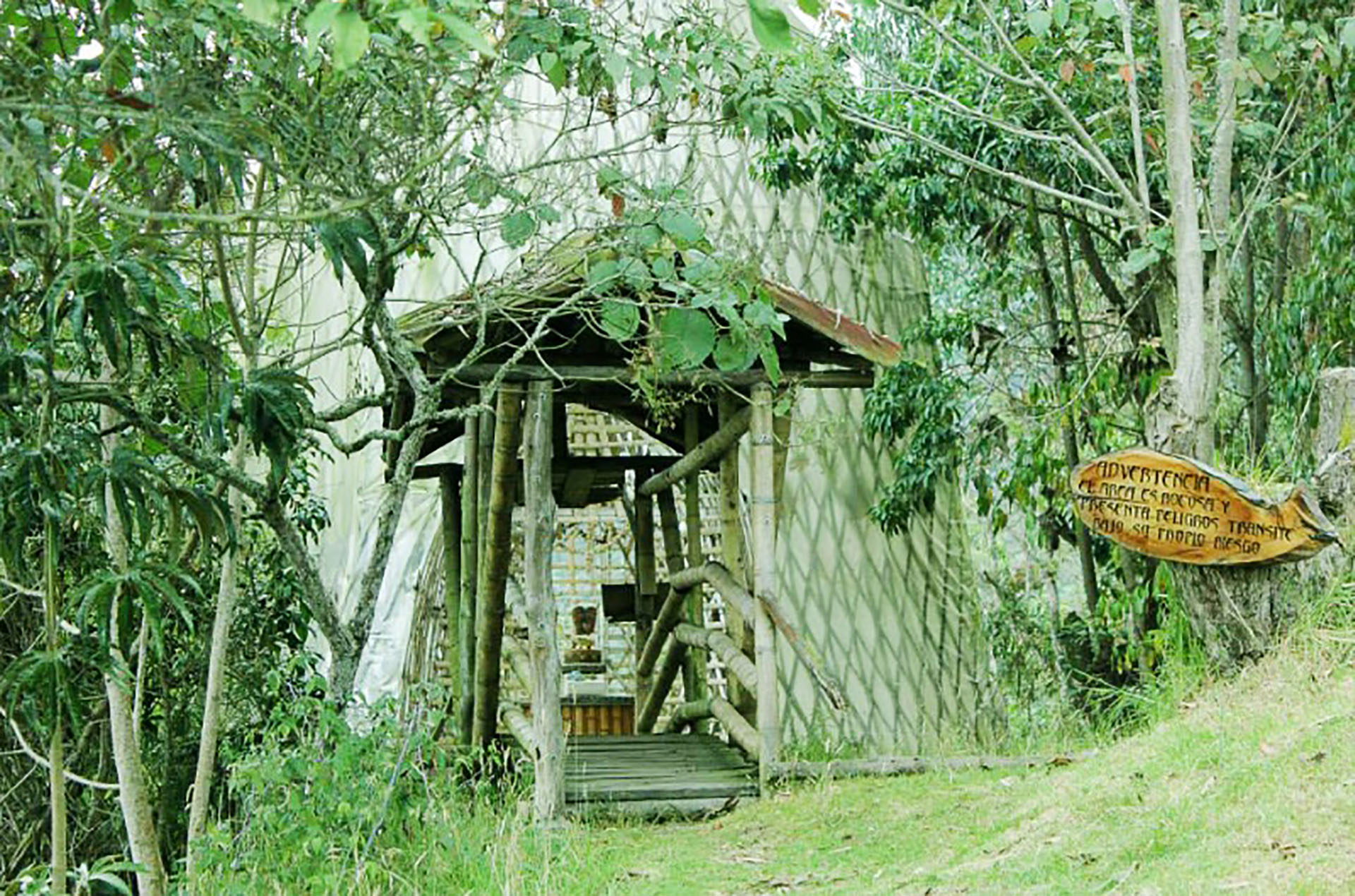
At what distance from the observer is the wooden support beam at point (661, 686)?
25.5 ft

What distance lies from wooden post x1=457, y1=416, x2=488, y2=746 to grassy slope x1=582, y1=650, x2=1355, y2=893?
1192 mm

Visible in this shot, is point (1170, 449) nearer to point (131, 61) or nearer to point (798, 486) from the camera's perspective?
point (131, 61)

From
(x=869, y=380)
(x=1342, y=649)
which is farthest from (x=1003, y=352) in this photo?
(x=1342, y=649)

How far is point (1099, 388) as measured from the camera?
7.45 metres

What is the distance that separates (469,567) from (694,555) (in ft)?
3.86

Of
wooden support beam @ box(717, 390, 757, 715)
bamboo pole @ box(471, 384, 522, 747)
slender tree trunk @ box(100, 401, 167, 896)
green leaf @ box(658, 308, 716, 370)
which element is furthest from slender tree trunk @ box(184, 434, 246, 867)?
wooden support beam @ box(717, 390, 757, 715)

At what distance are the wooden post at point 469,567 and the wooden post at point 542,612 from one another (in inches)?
29.0

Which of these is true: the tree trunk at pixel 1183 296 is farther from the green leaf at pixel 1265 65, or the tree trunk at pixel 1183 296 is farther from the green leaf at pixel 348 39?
the green leaf at pixel 348 39

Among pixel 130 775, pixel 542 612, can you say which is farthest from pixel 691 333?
pixel 542 612

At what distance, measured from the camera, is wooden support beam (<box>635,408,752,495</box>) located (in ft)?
21.4

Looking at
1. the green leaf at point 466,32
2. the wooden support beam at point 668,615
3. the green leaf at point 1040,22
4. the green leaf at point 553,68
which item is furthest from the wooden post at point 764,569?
the green leaf at point 466,32

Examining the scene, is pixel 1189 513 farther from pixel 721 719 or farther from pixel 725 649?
pixel 721 719

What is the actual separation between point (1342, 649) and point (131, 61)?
3.72m

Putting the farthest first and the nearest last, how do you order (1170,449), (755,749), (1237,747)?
1. (755,749)
2. (1170,449)
3. (1237,747)
